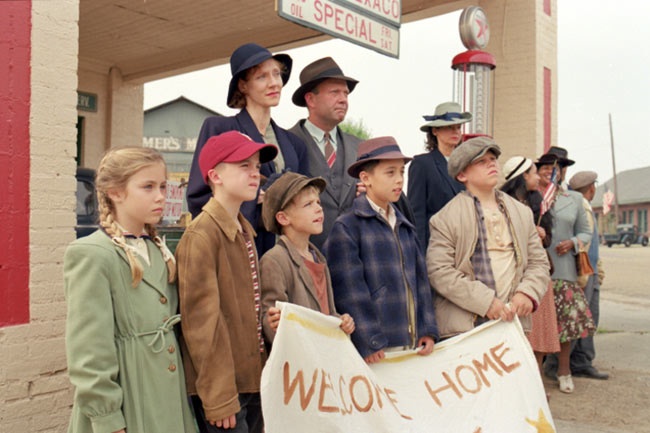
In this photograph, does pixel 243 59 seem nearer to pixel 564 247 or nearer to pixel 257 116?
pixel 257 116

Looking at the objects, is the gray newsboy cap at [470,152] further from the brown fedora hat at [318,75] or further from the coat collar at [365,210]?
the brown fedora hat at [318,75]

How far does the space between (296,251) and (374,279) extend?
0.54 m

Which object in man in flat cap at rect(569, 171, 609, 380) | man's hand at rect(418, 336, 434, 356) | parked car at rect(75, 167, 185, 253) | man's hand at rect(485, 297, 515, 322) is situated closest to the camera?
man's hand at rect(418, 336, 434, 356)

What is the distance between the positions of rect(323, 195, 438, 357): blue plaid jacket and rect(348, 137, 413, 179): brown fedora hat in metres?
0.21

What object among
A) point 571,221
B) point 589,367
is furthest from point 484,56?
point 589,367

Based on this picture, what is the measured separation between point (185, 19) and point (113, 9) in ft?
3.00

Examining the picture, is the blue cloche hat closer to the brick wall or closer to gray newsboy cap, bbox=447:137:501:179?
the brick wall

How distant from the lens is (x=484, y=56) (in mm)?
6598

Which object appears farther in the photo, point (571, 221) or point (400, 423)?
point (571, 221)

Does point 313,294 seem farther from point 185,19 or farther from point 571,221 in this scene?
point 185,19

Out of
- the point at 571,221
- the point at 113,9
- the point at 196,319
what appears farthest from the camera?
the point at 113,9

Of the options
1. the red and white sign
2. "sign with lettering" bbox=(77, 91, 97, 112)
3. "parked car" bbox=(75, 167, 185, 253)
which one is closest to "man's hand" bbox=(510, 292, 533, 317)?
the red and white sign

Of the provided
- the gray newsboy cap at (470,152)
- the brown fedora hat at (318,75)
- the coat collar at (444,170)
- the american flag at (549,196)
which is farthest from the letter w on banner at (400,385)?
the american flag at (549,196)

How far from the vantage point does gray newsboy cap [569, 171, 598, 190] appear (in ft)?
21.4
